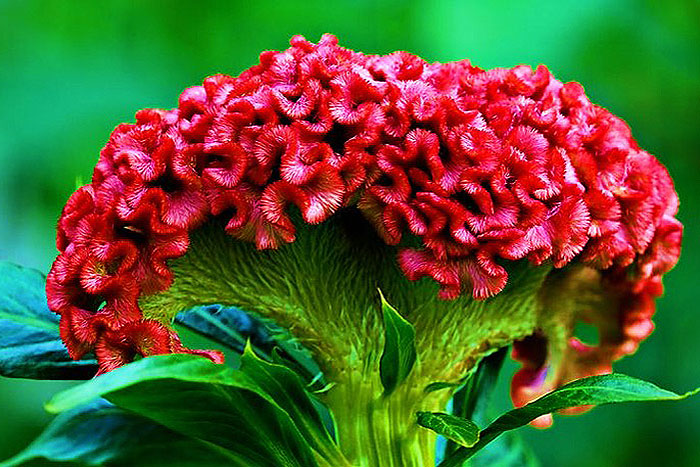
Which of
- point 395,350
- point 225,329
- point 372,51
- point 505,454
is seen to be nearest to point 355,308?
point 395,350

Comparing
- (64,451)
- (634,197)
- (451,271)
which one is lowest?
(64,451)

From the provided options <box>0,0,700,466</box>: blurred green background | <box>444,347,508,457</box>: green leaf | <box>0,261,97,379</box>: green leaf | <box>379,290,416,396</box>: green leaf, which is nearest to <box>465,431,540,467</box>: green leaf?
<box>444,347,508,457</box>: green leaf

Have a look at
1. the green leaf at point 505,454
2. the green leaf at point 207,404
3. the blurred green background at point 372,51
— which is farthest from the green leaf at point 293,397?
the blurred green background at point 372,51

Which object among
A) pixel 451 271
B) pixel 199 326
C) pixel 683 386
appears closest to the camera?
pixel 451 271

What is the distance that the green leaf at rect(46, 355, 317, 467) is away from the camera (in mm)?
655

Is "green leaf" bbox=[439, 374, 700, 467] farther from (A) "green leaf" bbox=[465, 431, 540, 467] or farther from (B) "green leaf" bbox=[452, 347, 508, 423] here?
(A) "green leaf" bbox=[465, 431, 540, 467]

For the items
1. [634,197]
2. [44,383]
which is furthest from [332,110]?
[44,383]

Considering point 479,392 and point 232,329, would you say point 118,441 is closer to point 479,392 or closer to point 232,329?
point 232,329

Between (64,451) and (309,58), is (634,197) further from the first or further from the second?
(64,451)

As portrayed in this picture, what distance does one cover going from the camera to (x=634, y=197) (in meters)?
0.86

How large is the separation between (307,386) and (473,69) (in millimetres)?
373

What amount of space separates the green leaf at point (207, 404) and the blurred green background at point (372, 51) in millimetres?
1281

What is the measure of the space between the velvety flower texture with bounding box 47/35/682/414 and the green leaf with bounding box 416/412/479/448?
11cm

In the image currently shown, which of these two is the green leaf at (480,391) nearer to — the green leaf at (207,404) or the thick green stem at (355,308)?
the thick green stem at (355,308)
